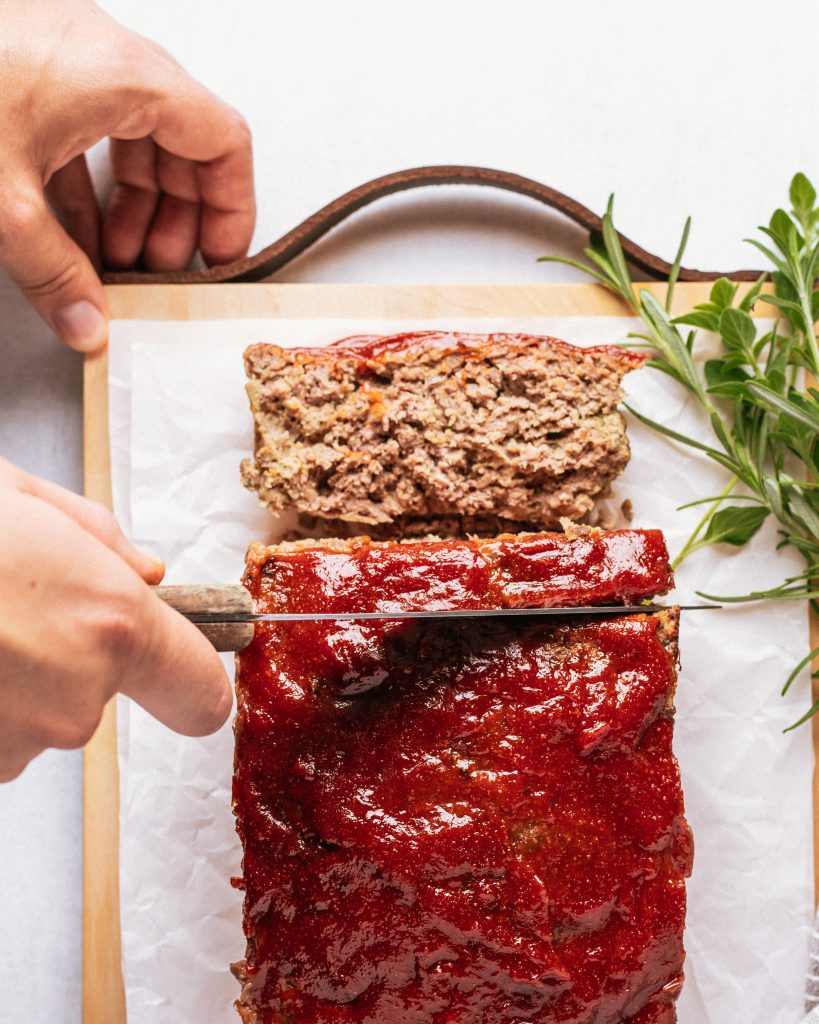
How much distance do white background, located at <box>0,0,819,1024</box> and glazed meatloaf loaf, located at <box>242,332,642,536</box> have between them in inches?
23.5

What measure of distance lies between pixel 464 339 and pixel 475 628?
3.29 feet

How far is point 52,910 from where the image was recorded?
345 centimetres

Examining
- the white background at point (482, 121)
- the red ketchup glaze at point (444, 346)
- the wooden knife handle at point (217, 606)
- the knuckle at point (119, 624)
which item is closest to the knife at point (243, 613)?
the wooden knife handle at point (217, 606)

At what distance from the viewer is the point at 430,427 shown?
10.1 ft

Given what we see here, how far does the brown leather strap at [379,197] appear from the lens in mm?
3342

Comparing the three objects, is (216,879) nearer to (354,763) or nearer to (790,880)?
(354,763)

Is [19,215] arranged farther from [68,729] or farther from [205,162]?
[68,729]

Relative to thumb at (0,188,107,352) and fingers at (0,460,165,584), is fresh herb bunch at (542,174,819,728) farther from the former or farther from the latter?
fingers at (0,460,165,584)

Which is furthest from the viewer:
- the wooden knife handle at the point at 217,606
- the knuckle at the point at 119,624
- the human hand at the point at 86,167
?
the human hand at the point at 86,167

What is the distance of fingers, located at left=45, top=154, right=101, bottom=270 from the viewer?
333 cm

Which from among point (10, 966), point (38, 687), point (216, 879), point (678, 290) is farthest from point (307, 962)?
point (678, 290)

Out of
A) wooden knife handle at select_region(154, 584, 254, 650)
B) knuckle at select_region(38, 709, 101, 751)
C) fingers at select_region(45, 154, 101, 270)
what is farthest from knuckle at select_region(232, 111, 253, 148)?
knuckle at select_region(38, 709, 101, 751)

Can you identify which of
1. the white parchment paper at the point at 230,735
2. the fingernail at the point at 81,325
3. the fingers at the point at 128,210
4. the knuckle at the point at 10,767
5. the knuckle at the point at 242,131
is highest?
the knuckle at the point at 242,131

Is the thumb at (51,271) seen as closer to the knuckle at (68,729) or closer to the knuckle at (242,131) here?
the knuckle at (242,131)
